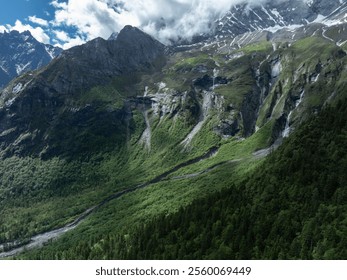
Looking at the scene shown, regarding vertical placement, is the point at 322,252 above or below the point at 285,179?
below

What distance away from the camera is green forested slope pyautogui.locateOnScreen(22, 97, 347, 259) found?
134750mm

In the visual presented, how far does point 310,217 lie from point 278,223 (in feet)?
36.3

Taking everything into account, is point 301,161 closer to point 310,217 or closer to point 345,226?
point 310,217

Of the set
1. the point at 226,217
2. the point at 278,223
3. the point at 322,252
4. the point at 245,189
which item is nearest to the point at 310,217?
the point at 278,223

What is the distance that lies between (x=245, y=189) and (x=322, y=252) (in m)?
71.0

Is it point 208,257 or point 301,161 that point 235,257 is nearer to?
point 208,257

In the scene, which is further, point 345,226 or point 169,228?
point 169,228

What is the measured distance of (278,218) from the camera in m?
153

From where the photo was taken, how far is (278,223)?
149875 mm

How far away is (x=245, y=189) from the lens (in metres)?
194

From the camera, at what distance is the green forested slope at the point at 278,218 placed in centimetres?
13475
